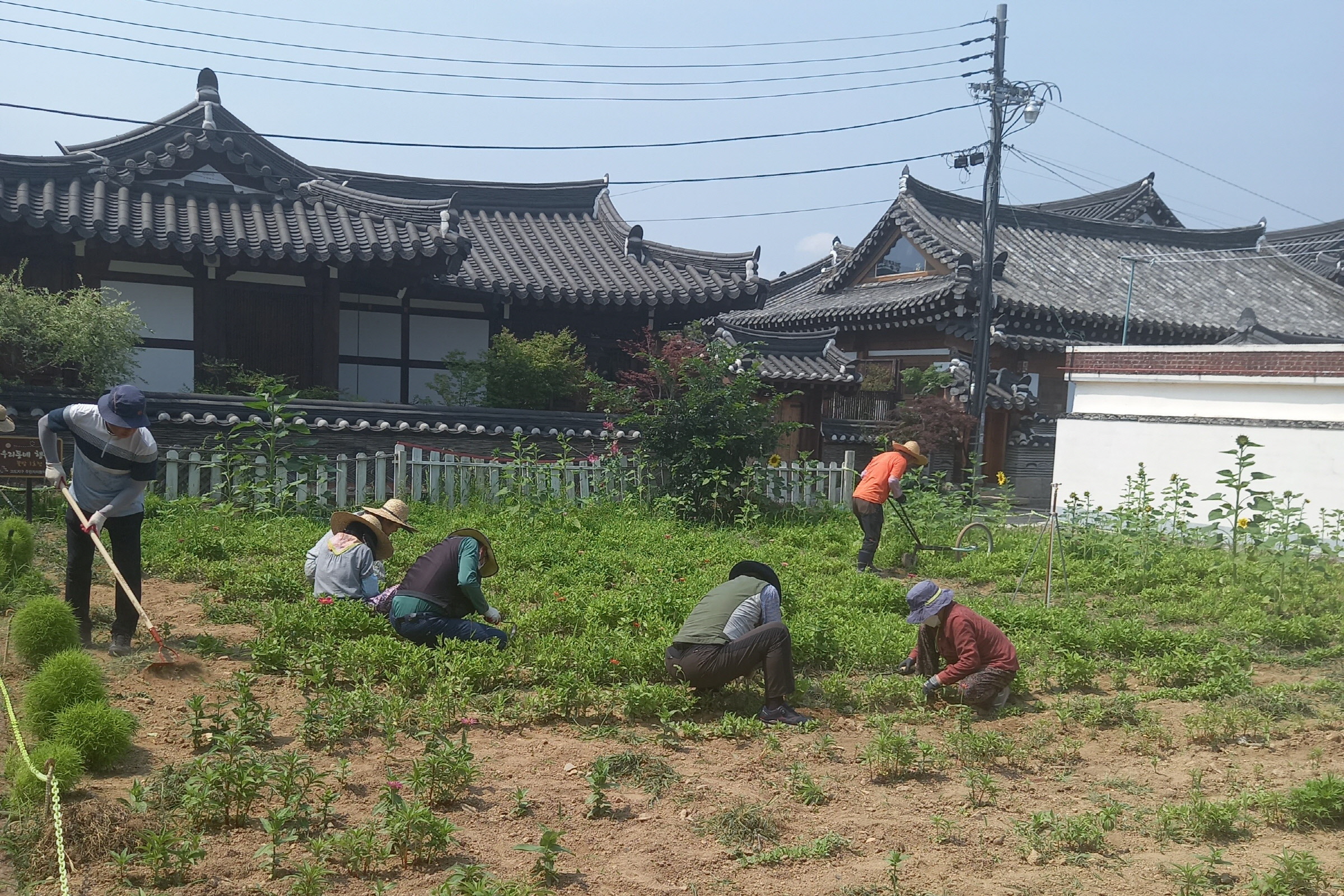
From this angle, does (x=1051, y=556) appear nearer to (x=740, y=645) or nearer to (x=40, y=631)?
(x=740, y=645)

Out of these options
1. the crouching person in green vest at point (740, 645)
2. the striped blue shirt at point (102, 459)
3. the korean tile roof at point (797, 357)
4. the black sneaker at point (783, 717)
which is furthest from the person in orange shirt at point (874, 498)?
the korean tile roof at point (797, 357)

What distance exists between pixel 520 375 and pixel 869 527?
6.78 m

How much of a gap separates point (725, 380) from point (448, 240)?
4.73 meters

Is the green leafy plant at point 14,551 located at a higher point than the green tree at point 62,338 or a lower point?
lower

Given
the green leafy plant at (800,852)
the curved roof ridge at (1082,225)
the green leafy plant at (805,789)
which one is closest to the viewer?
the green leafy plant at (800,852)

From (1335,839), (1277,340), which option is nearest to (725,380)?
(1335,839)

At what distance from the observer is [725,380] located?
43.5 ft

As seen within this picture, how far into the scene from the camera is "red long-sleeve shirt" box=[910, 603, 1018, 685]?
252 inches

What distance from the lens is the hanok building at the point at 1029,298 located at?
21.7 m

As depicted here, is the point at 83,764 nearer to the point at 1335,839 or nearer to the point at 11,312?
the point at 1335,839

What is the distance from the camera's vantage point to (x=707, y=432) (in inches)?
514

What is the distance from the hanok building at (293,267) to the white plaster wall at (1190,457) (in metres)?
6.12

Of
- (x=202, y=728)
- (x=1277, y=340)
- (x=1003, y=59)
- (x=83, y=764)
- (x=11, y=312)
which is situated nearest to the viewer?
(x=83, y=764)

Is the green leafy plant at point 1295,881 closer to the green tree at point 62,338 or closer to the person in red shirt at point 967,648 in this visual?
the person in red shirt at point 967,648
